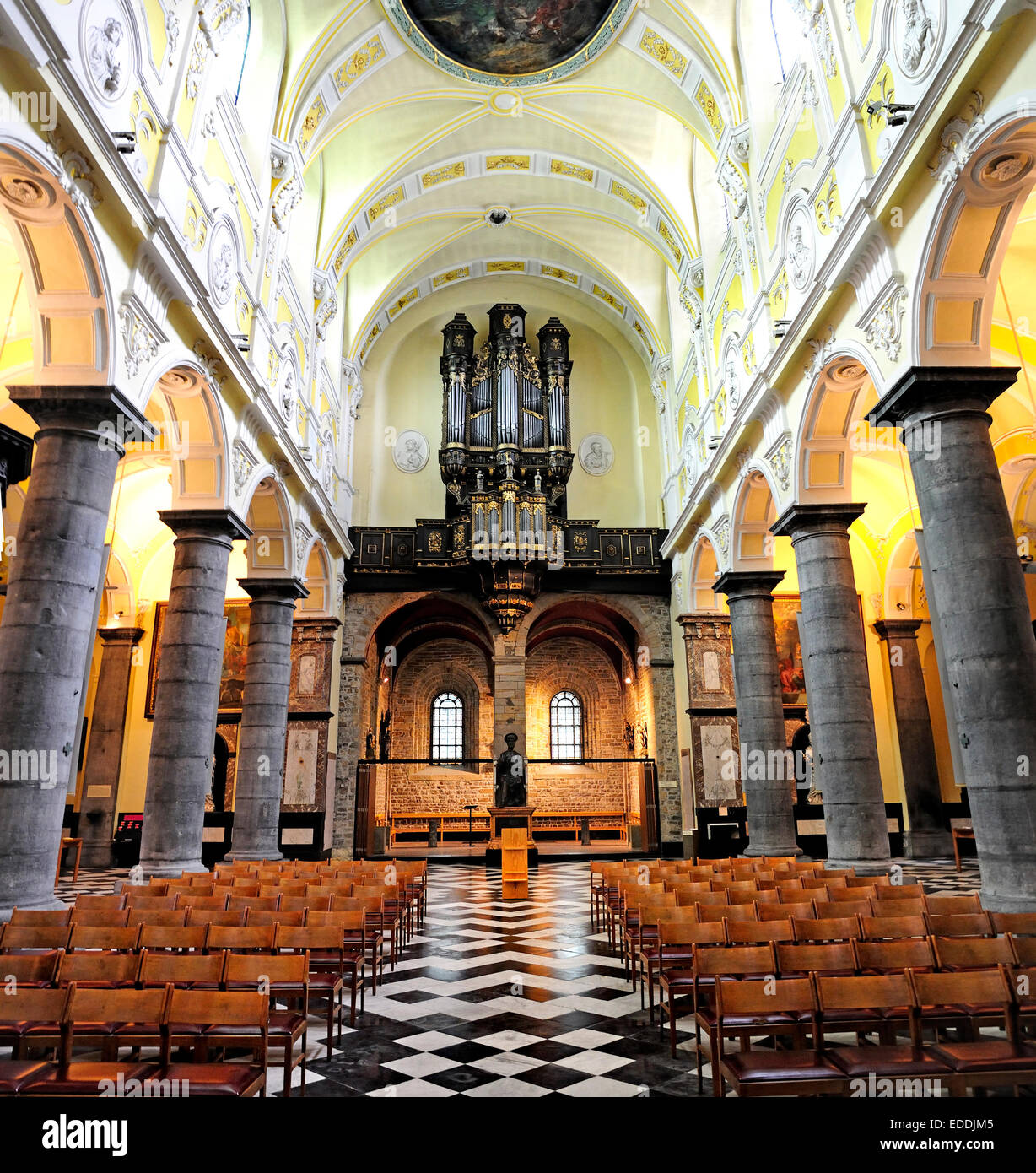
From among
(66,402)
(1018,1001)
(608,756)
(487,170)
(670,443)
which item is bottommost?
(1018,1001)

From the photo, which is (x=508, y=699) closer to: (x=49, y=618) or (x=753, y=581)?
(x=753, y=581)

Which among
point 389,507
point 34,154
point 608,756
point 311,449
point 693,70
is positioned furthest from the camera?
point 608,756

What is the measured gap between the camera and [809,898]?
250 inches

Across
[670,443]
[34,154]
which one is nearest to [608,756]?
[670,443]

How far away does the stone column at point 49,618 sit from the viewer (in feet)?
20.7

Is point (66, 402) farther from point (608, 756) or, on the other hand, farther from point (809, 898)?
point (608, 756)

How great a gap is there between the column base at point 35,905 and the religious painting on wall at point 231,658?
12.0 metres

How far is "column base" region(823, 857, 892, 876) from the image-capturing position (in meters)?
9.12

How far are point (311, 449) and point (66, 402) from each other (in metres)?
8.48

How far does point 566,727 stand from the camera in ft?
80.2

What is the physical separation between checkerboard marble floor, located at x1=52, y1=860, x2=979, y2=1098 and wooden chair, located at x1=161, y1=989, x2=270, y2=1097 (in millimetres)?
691

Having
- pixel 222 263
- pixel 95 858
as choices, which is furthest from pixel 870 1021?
pixel 95 858
